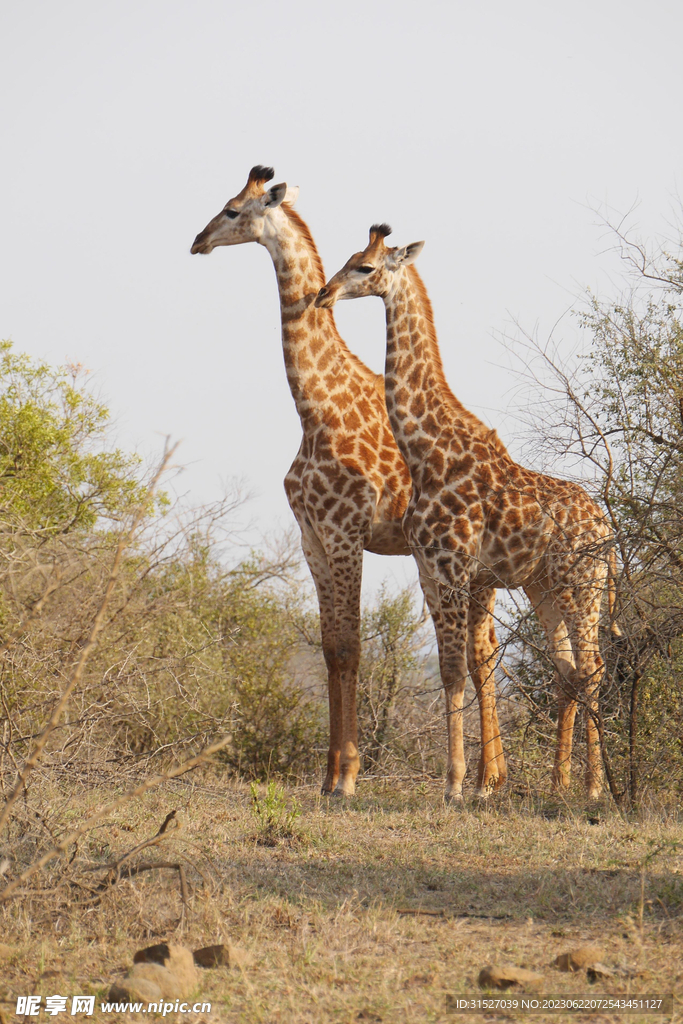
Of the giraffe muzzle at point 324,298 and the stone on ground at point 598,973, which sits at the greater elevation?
the giraffe muzzle at point 324,298

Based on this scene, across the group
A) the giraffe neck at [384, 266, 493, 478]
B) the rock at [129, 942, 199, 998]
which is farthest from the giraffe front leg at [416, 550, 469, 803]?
the rock at [129, 942, 199, 998]

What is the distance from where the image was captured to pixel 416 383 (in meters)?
7.34

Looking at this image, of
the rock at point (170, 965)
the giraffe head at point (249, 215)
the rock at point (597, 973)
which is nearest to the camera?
the rock at point (170, 965)

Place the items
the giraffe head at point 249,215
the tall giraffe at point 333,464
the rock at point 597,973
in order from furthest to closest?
the giraffe head at point 249,215, the tall giraffe at point 333,464, the rock at point 597,973

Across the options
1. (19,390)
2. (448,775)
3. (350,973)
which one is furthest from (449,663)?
(19,390)

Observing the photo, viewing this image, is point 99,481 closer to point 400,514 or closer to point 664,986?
point 400,514

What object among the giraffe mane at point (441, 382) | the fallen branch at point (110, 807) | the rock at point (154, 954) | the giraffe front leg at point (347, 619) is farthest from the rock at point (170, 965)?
the giraffe mane at point (441, 382)

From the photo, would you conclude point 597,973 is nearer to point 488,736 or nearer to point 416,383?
point 488,736

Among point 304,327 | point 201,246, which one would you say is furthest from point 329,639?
point 201,246

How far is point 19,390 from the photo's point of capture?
9289 mm

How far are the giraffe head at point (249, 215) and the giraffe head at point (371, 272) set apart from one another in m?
0.86

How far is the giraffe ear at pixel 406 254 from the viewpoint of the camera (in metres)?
7.37

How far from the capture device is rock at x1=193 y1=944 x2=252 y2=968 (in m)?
3.46

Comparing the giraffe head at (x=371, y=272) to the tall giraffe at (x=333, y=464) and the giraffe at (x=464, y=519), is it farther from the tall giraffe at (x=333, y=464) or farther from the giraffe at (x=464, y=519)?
the tall giraffe at (x=333, y=464)
